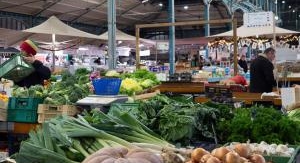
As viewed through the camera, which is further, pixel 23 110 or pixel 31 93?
pixel 31 93

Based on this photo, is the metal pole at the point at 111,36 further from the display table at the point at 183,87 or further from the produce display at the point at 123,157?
the produce display at the point at 123,157

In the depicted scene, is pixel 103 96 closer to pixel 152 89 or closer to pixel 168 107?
pixel 168 107

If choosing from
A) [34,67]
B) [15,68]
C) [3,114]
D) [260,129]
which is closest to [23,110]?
[3,114]

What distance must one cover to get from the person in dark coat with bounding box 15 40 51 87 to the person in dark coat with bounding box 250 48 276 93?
11.1ft

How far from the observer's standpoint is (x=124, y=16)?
108ft

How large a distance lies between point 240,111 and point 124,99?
178 centimetres

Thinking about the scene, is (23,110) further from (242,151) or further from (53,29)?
(53,29)

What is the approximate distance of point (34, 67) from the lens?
632 centimetres

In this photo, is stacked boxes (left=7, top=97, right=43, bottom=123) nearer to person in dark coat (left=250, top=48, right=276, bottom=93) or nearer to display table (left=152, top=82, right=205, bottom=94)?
display table (left=152, top=82, right=205, bottom=94)

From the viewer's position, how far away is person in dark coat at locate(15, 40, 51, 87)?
6.34 m

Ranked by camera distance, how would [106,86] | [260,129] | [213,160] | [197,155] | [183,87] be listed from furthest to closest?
1. [183,87]
2. [106,86]
3. [260,129]
4. [197,155]
5. [213,160]

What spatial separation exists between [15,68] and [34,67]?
0.34 meters

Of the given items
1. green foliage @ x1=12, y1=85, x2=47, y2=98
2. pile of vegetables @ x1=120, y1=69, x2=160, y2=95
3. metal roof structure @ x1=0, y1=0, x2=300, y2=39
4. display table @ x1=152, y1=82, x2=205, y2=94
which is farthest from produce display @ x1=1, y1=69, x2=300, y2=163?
metal roof structure @ x1=0, y1=0, x2=300, y2=39

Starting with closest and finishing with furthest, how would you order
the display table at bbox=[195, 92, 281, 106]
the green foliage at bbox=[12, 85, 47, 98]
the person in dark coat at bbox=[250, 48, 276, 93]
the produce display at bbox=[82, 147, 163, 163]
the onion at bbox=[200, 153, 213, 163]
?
the produce display at bbox=[82, 147, 163, 163], the onion at bbox=[200, 153, 213, 163], the green foliage at bbox=[12, 85, 47, 98], the display table at bbox=[195, 92, 281, 106], the person in dark coat at bbox=[250, 48, 276, 93]
